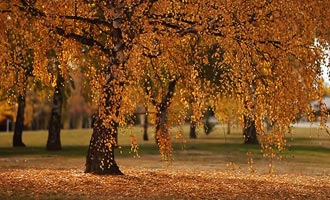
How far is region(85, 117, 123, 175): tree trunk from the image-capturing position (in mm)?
19219

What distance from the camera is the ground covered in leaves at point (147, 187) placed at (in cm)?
1627

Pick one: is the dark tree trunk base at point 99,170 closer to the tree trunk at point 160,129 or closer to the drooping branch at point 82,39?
the tree trunk at point 160,129

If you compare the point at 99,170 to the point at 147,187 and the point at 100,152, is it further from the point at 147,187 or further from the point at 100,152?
the point at 147,187

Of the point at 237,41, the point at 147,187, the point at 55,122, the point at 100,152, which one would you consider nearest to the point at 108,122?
the point at 100,152

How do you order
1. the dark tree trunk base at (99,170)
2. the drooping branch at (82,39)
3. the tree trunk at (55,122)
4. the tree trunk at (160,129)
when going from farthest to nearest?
1. the tree trunk at (55,122)
2. the dark tree trunk base at (99,170)
3. the tree trunk at (160,129)
4. the drooping branch at (82,39)

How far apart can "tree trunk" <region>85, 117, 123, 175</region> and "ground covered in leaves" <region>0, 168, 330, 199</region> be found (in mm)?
436

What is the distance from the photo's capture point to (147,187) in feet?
59.1

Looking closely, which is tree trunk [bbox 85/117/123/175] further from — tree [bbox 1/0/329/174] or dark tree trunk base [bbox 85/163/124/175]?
tree [bbox 1/0/329/174]

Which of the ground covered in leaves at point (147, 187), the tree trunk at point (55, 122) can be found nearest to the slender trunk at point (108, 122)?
the ground covered in leaves at point (147, 187)

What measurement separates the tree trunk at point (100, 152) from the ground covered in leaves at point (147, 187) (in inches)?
17.1

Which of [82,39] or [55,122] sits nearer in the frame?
[82,39]

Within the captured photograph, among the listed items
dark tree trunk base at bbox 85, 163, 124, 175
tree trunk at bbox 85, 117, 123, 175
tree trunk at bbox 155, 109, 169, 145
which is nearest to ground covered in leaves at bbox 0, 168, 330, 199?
dark tree trunk base at bbox 85, 163, 124, 175

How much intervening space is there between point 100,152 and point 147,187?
8.09 ft

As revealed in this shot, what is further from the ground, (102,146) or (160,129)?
(160,129)
